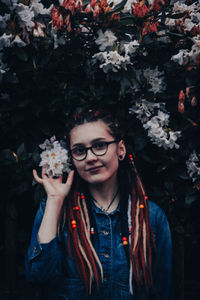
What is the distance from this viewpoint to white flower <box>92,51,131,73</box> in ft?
5.09

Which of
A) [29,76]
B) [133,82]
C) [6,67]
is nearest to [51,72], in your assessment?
[29,76]

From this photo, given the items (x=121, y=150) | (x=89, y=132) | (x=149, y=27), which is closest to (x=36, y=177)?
(x=89, y=132)

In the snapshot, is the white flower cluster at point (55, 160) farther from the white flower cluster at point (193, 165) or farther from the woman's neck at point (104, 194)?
the white flower cluster at point (193, 165)

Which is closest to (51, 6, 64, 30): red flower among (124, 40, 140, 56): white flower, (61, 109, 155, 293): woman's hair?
(124, 40, 140, 56): white flower

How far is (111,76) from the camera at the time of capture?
5.39ft

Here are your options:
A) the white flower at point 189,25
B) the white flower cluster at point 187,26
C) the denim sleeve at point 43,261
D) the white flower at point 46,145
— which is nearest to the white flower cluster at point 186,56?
the white flower cluster at point 187,26

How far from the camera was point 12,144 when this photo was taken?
5.79 feet

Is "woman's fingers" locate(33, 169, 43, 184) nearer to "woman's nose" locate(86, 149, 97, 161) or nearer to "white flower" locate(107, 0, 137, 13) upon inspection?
"woman's nose" locate(86, 149, 97, 161)

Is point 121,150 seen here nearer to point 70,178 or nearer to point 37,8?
point 70,178

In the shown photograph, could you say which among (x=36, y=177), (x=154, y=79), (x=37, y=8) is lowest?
(x=36, y=177)

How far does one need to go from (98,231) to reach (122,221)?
0.45 ft

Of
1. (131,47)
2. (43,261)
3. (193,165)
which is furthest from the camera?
(193,165)

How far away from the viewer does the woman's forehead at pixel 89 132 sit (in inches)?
62.0

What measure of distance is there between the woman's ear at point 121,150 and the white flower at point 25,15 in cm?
76
